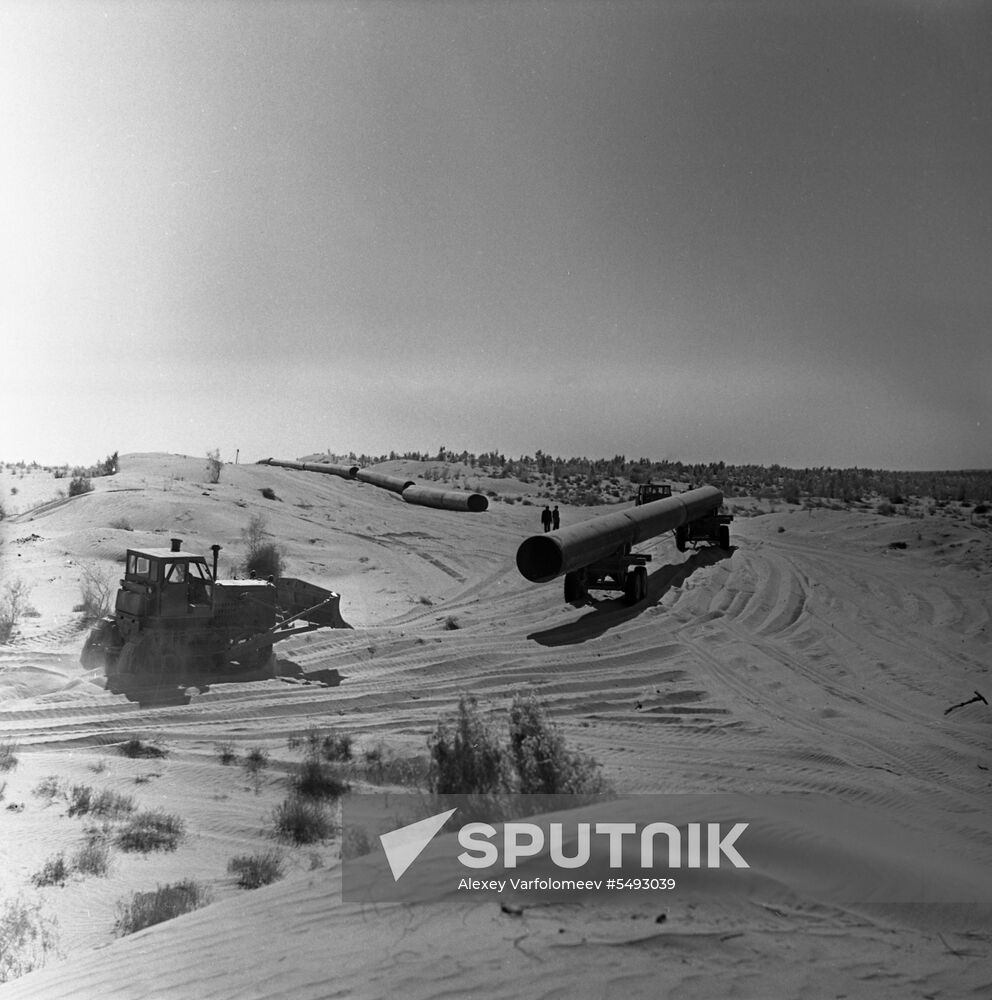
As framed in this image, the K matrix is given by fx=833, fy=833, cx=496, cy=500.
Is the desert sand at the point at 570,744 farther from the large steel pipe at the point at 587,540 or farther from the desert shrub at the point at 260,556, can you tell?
the large steel pipe at the point at 587,540

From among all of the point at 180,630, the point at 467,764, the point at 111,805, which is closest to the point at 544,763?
the point at 467,764

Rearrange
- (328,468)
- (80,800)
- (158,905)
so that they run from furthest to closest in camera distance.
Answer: (328,468) → (80,800) → (158,905)

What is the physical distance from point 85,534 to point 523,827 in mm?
20911

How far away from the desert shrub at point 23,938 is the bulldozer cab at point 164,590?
8054mm

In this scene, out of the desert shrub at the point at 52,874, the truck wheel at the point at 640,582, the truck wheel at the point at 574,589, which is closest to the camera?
the desert shrub at the point at 52,874

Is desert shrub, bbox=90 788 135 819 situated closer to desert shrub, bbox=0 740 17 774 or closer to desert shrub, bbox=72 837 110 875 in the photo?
desert shrub, bbox=72 837 110 875

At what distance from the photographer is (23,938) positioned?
21.0 feet

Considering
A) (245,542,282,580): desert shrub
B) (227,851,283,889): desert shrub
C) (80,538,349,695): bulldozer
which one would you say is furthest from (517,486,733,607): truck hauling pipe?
(227,851,283,889): desert shrub

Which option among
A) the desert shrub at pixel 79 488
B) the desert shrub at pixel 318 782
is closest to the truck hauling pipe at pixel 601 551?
the desert shrub at pixel 318 782

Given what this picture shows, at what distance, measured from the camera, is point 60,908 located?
6.90 meters

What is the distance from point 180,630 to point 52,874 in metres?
7.74

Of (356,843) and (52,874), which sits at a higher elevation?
(356,843)

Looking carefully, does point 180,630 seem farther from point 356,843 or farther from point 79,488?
point 79,488

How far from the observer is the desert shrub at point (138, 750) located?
418 inches
